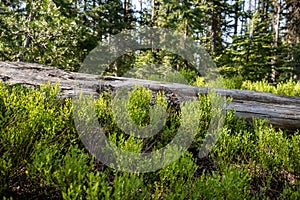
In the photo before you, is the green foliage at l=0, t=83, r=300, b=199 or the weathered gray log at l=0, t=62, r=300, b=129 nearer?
the green foliage at l=0, t=83, r=300, b=199

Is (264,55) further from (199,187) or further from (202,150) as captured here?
(199,187)

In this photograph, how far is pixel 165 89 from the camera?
16.1ft

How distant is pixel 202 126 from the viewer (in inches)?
148

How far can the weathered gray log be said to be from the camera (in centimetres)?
446

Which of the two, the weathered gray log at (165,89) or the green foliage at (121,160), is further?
the weathered gray log at (165,89)

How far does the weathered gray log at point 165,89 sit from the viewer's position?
14.6ft

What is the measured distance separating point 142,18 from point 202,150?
15530 mm

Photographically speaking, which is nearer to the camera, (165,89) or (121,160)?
(121,160)

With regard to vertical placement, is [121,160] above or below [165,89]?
below

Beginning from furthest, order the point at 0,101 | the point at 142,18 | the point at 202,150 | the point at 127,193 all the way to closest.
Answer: the point at 142,18, the point at 202,150, the point at 0,101, the point at 127,193

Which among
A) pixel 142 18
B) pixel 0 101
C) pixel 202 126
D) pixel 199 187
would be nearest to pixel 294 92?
pixel 202 126

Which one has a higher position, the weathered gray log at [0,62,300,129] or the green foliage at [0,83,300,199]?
the weathered gray log at [0,62,300,129]

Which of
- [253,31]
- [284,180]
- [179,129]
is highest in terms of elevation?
[253,31]

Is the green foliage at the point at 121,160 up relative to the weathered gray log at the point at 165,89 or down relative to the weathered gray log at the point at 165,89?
down
